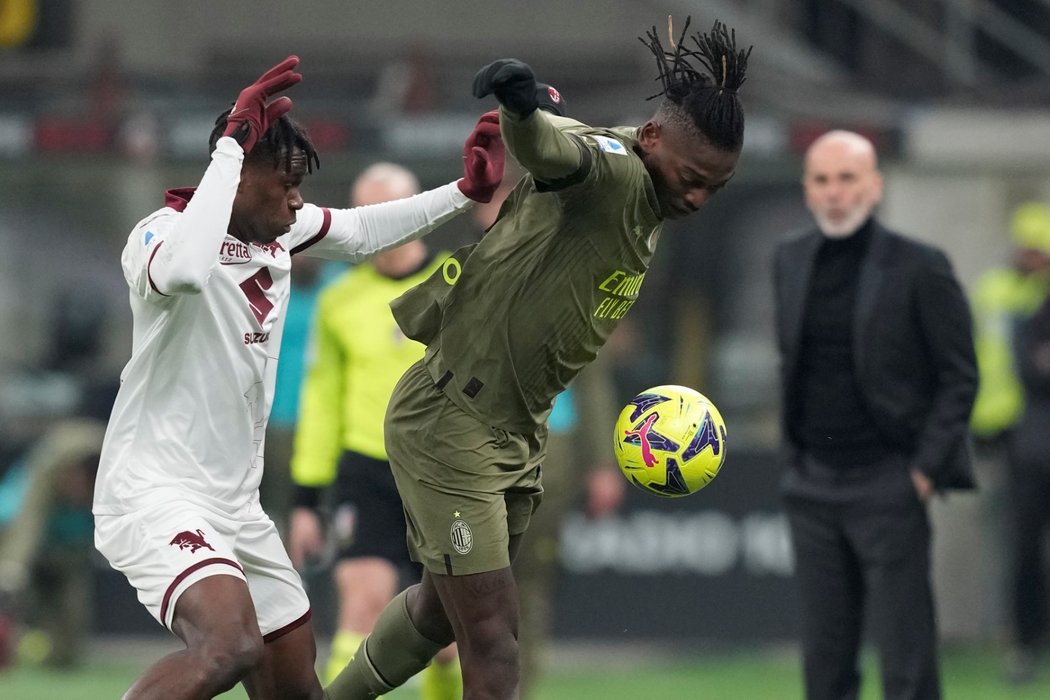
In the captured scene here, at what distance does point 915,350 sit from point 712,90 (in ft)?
8.07

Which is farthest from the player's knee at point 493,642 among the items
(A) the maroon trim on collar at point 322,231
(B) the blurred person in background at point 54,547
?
(B) the blurred person in background at point 54,547

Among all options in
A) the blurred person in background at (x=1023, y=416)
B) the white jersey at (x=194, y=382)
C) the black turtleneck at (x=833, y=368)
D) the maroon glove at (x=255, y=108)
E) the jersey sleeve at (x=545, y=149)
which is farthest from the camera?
the blurred person in background at (x=1023, y=416)

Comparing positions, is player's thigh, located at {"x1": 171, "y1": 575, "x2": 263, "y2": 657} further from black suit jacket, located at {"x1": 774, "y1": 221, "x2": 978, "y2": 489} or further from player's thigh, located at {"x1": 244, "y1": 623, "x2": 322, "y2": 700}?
black suit jacket, located at {"x1": 774, "y1": 221, "x2": 978, "y2": 489}

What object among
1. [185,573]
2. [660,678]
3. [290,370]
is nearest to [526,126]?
[185,573]

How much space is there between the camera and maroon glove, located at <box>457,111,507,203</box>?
6.15 meters

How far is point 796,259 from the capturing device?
309 inches

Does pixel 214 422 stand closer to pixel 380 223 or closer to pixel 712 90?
pixel 380 223

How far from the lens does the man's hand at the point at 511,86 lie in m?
5.00

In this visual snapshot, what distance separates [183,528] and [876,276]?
10.7ft

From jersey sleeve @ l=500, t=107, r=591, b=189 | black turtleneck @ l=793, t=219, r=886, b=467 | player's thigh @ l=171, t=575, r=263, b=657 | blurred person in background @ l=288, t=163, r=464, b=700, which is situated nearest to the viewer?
jersey sleeve @ l=500, t=107, r=591, b=189

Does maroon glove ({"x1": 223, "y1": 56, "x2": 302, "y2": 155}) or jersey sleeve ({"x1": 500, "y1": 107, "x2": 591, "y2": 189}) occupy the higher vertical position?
maroon glove ({"x1": 223, "y1": 56, "x2": 302, "y2": 155})

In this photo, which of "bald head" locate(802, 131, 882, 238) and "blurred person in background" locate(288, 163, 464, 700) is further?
"blurred person in background" locate(288, 163, 464, 700)

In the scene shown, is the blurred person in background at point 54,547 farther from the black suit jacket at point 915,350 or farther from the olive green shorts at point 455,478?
the olive green shorts at point 455,478

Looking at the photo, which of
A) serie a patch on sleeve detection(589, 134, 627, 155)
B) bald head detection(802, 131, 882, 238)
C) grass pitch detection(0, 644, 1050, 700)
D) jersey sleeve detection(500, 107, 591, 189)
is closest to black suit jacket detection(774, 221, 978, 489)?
bald head detection(802, 131, 882, 238)
